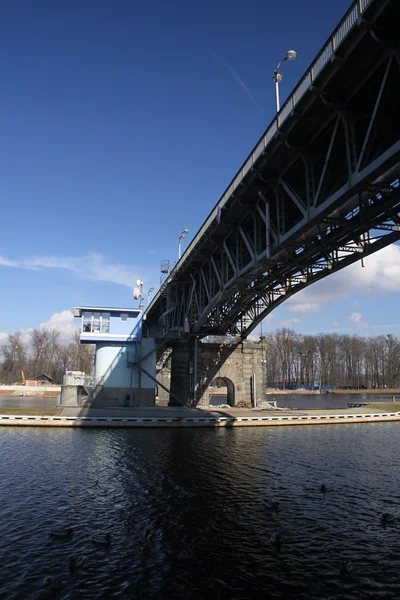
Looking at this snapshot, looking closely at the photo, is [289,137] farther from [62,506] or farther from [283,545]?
[62,506]

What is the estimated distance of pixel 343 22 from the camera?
44.5 ft

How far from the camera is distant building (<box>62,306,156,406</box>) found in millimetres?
47312

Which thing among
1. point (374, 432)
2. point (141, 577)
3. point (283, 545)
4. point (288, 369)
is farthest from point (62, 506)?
point (288, 369)

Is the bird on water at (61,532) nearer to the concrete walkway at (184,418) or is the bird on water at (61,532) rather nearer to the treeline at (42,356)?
the concrete walkway at (184,418)

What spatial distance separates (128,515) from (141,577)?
14.8ft

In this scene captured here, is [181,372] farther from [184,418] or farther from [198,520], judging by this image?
[198,520]

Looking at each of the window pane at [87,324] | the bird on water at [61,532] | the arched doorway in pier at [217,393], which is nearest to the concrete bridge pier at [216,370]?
the window pane at [87,324]

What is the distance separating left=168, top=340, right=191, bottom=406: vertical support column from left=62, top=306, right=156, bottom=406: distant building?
2.64 meters

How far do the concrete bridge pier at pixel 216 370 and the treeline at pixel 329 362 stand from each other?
326 ft

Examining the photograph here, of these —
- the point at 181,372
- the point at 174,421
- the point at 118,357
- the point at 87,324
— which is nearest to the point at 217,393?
the point at 181,372

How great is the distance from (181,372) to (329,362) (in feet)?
369

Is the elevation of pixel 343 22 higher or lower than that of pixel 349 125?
higher

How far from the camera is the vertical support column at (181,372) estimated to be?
4784 cm

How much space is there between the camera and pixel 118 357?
48250 mm
